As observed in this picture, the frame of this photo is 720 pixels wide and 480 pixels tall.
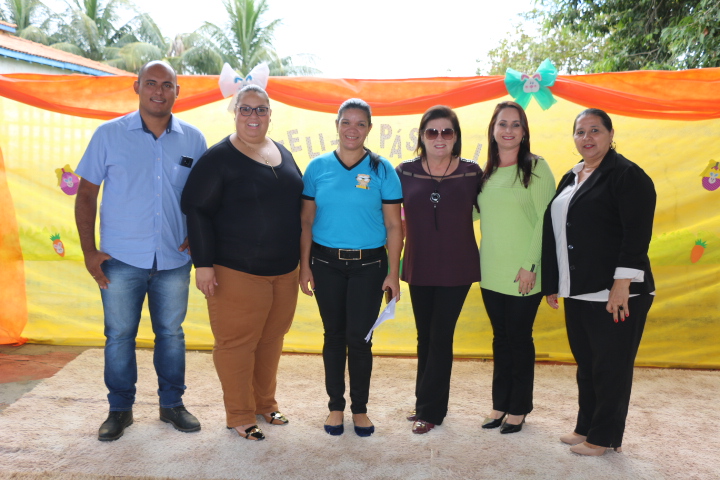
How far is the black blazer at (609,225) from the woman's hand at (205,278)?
164cm

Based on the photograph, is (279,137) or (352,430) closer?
(352,430)

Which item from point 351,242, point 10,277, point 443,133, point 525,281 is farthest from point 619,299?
point 10,277

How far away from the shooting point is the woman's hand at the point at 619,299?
8.36ft

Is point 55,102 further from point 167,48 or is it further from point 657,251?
point 167,48

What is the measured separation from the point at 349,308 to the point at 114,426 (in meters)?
1.28

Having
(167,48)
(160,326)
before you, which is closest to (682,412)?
(160,326)

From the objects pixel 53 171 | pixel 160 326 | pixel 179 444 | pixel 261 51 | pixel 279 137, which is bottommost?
pixel 179 444

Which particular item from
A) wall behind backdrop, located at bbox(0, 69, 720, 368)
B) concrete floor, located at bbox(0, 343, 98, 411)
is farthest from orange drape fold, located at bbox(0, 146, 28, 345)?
concrete floor, located at bbox(0, 343, 98, 411)

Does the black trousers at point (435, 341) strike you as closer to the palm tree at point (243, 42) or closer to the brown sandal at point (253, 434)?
the brown sandal at point (253, 434)

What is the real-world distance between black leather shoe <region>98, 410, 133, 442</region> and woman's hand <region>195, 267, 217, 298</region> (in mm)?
802

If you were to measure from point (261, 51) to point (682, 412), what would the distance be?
22394 mm

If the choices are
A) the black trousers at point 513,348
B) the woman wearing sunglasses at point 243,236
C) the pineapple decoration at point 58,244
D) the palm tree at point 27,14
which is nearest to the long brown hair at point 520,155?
the black trousers at point 513,348

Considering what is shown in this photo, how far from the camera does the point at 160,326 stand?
9.82 ft

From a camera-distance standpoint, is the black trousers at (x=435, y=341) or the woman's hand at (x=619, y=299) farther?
the black trousers at (x=435, y=341)
